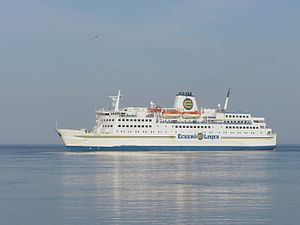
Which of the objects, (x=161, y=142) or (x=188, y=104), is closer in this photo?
(x=161, y=142)

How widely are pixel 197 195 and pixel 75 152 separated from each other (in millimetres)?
53947

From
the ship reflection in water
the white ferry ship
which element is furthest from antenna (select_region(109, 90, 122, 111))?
the ship reflection in water

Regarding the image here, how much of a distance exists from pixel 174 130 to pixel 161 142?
2660mm

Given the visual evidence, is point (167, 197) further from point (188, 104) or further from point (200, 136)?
point (188, 104)

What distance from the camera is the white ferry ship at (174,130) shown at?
243 ft

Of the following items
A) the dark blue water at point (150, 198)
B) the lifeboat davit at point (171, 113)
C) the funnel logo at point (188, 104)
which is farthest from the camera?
the funnel logo at point (188, 104)

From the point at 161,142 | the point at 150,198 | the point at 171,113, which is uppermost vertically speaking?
the point at 171,113

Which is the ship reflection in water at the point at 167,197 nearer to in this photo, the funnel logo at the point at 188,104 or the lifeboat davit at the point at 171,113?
the lifeboat davit at the point at 171,113

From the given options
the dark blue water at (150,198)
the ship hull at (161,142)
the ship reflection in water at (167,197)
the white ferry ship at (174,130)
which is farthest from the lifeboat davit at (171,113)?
the dark blue water at (150,198)

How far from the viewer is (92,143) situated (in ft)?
243

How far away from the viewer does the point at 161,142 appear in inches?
3012

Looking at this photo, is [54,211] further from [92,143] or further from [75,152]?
[75,152]

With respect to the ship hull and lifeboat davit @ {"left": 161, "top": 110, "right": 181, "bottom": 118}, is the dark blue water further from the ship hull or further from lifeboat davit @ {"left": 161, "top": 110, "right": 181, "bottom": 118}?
lifeboat davit @ {"left": 161, "top": 110, "right": 181, "bottom": 118}

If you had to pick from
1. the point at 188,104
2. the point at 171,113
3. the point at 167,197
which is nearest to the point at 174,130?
the point at 171,113
